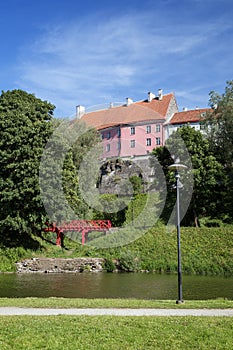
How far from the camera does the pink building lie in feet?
175

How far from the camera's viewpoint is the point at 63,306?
10758 mm

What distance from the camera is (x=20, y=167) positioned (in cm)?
2712

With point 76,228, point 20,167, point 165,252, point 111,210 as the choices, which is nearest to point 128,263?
point 165,252

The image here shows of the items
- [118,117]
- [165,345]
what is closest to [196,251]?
[165,345]

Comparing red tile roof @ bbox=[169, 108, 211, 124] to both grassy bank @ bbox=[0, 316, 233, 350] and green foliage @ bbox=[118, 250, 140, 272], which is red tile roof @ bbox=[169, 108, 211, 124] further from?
grassy bank @ bbox=[0, 316, 233, 350]

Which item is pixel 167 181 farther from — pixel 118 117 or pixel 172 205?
pixel 118 117

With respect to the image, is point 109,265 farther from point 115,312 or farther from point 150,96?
point 150,96

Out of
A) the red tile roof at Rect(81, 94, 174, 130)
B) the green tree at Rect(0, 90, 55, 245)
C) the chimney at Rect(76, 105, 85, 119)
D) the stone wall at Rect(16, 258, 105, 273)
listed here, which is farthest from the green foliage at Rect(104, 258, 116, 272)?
the chimney at Rect(76, 105, 85, 119)

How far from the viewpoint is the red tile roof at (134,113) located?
54188 mm

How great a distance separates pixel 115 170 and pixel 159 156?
10920 mm

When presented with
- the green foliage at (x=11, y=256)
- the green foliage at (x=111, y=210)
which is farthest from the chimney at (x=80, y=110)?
the green foliage at (x=11, y=256)

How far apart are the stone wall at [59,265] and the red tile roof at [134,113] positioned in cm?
2965

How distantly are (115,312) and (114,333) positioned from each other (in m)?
2.27

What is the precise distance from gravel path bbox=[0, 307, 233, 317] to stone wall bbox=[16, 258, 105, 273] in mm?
16720
